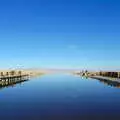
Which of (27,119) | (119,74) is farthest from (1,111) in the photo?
(119,74)

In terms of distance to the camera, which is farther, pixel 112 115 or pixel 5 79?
pixel 5 79

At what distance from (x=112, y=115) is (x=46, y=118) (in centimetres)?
376

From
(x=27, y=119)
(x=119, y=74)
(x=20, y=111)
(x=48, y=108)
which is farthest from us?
(x=119, y=74)

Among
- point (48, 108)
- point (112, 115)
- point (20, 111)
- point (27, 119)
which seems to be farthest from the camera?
point (48, 108)

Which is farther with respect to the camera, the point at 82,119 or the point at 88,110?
A: the point at 88,110

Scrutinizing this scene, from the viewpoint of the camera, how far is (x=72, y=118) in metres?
16.9

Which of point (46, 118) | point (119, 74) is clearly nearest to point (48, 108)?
point (46, 118)

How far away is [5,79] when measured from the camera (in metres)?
54.7

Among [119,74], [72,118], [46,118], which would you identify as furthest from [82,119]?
[119,74]

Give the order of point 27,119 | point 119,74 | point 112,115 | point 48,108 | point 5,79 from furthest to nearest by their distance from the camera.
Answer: point 119,74 → point 5,79 → point 48,108 → point 112,115 → point 27,119

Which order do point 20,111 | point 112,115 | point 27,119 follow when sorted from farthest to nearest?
point 20,111, point 112,115, point 27,119

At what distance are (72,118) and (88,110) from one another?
317cm

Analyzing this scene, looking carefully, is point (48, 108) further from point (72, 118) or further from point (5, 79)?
point (5, 79)

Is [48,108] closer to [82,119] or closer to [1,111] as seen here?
[1,111]
